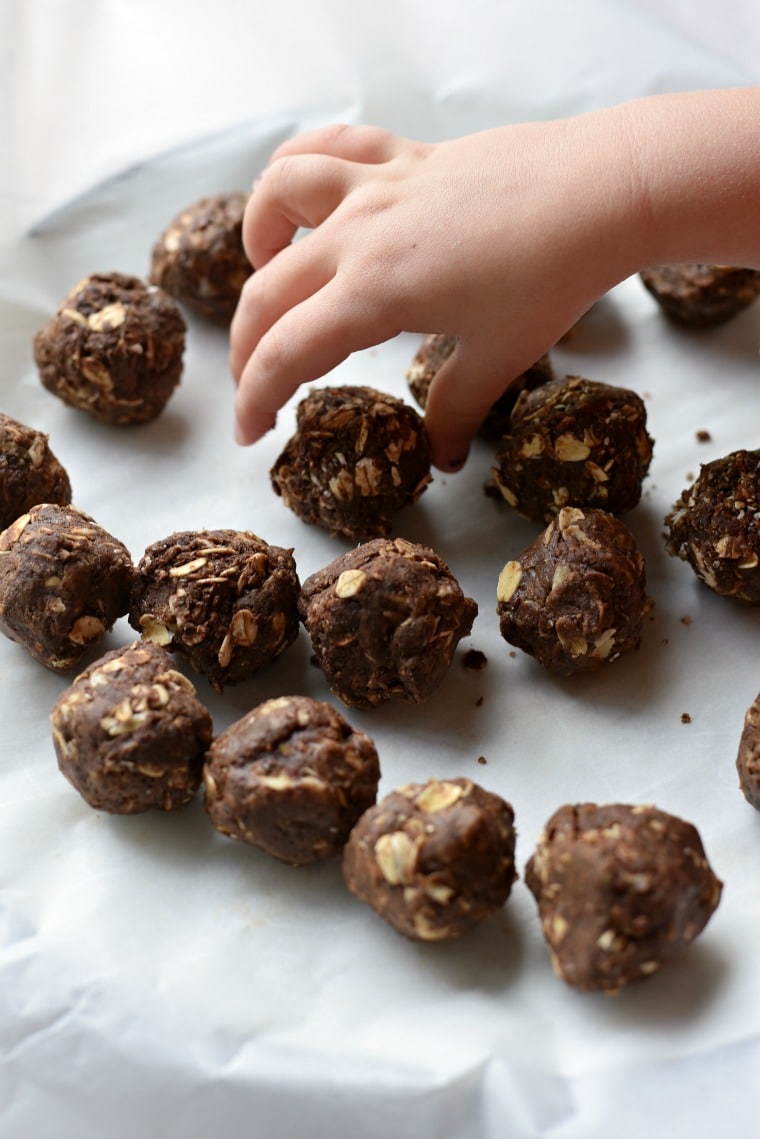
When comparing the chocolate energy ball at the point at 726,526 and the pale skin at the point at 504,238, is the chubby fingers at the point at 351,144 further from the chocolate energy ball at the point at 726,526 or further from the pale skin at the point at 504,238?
the chocolate energy ball at the point at 726,526

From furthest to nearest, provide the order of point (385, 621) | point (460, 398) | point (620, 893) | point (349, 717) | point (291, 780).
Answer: point (460, 398) < point (349, 717) < point (385, 621) < point (291, 780) < point (620, 893)

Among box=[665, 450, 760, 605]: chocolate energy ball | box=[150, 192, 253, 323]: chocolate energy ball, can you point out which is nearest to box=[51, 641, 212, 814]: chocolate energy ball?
box=[665, 450, 760, 605]: chocolate energy ball

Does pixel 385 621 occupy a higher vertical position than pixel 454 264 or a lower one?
lower

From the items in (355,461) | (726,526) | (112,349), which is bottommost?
(726,526)

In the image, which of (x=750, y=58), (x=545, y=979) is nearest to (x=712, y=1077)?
(x=545, y=979)

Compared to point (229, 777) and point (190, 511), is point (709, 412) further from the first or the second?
point (229, 777)

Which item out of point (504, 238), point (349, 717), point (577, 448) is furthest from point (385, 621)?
point (504, 238)

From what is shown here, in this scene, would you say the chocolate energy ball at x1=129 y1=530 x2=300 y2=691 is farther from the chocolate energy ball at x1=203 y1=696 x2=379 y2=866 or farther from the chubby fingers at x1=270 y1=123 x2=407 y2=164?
the chubby fingers at x1=270 y1=123 x2=407 y2=164

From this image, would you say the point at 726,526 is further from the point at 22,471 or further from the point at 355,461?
the point at 22,471
